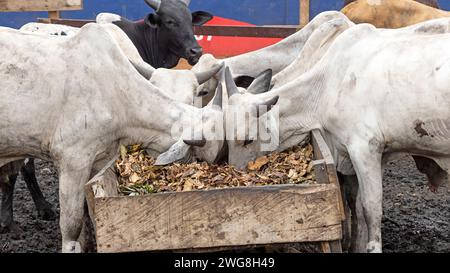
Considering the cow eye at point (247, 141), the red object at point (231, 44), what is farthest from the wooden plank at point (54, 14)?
the cow eye at point (247, 141)

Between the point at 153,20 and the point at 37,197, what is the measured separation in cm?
218

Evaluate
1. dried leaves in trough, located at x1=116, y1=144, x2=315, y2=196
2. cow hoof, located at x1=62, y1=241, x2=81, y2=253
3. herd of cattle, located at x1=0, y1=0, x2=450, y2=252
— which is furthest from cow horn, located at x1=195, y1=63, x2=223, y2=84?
cow hoof, located at x1=62, y1=241, x2=81, y2=253

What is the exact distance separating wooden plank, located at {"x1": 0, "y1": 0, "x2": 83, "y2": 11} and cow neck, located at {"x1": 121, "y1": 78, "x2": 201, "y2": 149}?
5.12 meters

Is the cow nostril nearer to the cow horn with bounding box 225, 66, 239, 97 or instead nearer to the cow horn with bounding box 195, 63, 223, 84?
the cow horn with bounding box 195, 63, 223, 84

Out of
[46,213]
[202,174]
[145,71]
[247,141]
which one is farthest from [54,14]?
[202,174]

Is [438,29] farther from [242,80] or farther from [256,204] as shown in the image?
[256,204]

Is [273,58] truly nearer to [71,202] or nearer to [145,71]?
[145,71]

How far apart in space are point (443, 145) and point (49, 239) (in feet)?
9.23


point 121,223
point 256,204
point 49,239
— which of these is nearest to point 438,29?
point 256,204

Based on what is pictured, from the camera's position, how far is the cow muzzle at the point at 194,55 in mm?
7805

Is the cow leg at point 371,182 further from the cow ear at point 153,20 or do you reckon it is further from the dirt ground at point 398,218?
the cow ear at point 153,20

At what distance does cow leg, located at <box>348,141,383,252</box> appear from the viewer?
5.14m

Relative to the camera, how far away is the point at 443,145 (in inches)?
196

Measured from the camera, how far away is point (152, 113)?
540 cm
